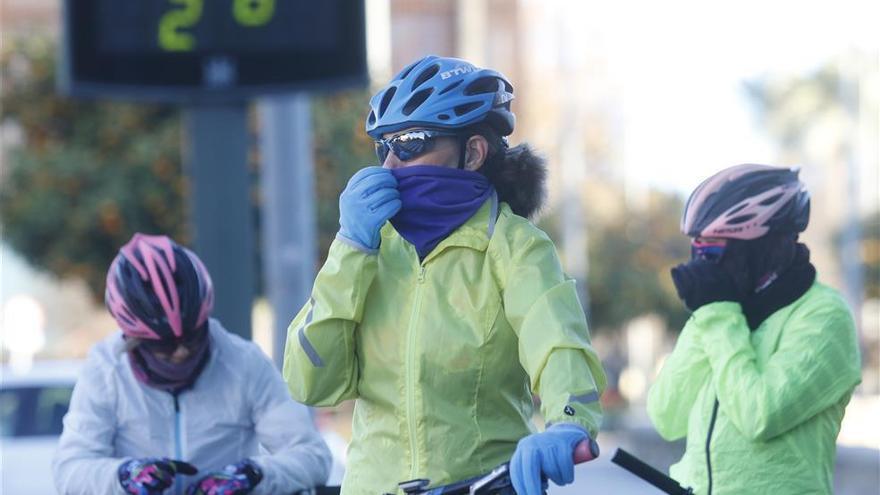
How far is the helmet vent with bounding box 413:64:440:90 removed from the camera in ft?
12.0

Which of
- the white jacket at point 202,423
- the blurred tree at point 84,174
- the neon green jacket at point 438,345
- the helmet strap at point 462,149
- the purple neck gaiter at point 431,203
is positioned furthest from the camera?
the blurred tree at point 84,174

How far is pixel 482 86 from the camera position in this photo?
145 inches

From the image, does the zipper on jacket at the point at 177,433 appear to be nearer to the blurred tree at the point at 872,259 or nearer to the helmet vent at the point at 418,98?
the helmet vent at the point at 418,98

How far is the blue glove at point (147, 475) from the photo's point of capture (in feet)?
14.1

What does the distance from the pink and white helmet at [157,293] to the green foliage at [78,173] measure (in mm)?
13333

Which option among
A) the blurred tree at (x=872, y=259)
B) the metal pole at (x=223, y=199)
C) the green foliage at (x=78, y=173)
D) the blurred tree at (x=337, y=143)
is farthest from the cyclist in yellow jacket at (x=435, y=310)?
the blurred tree at (x=872, y=259)

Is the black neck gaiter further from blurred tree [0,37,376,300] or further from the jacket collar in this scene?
blurred tree [0,37,376,300]

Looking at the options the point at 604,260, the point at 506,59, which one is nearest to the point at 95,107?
the point at 604,260

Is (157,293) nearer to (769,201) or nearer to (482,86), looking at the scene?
(482,86)

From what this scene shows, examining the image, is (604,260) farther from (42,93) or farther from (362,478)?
(362,478)

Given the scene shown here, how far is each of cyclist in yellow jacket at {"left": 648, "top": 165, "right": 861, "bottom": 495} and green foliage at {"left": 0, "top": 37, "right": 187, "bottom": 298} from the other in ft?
45.1

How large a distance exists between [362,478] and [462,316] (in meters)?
0.42

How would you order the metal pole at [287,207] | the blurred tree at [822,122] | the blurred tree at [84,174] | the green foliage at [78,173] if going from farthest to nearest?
the blurred tree at [822,122], the green foliage at [78,173], the blurred tree at [84,174], the metal pole at [287,207]

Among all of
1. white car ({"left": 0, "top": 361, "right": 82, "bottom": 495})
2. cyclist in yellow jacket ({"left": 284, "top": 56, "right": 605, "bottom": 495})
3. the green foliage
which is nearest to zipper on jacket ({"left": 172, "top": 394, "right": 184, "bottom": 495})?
cyclist in yellow jacket ({"left": 284, "top": 56, "right": 605, "bottom": 495})
